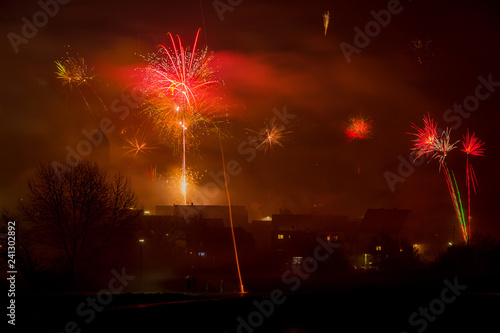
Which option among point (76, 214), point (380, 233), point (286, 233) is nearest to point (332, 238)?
point (286, 233)

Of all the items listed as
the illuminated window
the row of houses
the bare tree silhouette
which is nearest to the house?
the row of houses

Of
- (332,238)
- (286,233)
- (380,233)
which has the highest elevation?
(286,233)

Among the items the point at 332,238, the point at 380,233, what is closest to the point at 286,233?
the point at 332,238

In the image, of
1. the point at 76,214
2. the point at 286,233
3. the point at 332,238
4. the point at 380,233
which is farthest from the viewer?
the point at 286,233

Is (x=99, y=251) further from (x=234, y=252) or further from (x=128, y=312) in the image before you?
(x=234, y=252)

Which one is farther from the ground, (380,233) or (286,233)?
(286,233)

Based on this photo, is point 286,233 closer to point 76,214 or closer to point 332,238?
point 332,238

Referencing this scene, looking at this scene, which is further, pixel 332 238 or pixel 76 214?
pixel 332 238

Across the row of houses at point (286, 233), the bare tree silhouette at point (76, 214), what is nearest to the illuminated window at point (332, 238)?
the row of houses at point (286, 233)

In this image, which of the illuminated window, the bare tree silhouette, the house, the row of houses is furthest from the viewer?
the illuminated window

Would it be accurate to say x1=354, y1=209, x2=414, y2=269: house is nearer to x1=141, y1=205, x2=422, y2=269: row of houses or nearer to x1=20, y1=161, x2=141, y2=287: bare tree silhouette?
x1=141, y1=205, x2=422, y2=269: row of houses

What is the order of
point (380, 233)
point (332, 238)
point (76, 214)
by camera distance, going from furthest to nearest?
point (332, 238)
point (380, 233)
point (76, 214)

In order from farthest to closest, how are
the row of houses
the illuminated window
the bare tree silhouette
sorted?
the illuminated window → the row of houses → the bare tree silhouette
